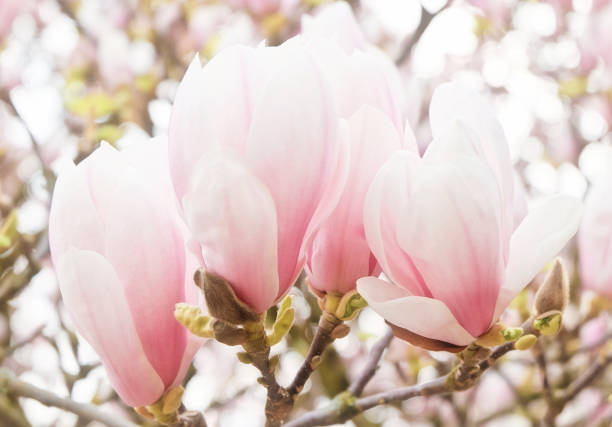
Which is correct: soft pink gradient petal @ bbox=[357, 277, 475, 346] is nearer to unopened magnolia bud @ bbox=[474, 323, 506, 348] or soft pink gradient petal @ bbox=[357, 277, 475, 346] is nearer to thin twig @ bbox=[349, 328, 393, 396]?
unopened magnolia bud @ bbox=[474, 323, 506, 348]

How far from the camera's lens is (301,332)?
1332mm

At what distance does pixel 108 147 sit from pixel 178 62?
1.37 m

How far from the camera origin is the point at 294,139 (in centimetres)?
37

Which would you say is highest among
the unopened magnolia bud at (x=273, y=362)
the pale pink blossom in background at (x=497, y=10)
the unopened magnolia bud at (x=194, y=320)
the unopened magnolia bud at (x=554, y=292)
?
the unopened magnolia bud at (x=194, y=320)

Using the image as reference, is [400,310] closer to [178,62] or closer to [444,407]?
[178,62]

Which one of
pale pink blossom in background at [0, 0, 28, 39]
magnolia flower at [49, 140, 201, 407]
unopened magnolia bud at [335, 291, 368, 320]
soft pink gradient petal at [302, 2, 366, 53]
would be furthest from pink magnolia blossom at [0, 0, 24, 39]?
unopened magnolia bud at [335, 291, 368, 320]

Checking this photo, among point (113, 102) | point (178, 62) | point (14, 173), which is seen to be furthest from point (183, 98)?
point (14, 173)

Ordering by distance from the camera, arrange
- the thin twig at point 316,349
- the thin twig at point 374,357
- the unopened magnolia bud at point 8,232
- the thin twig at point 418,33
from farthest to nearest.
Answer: the thin twig at point 418,33 < the unopened magnolia bud at point 8,232 < the thin twig at point 374,357 < the thin twig at point 316,349

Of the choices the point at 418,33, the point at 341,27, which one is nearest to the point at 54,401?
the point at 341,27

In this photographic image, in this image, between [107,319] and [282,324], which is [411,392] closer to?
[282,324]

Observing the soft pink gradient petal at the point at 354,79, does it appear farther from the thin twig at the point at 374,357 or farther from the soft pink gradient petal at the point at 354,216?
the thin twig at the point at 374,357

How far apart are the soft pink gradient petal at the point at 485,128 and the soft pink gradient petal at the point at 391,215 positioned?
0.13 feet

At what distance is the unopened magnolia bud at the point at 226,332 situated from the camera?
0.40 metres

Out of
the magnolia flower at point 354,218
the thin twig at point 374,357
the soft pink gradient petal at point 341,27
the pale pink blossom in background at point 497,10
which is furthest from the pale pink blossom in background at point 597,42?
the magnolia flower at point 354,218
